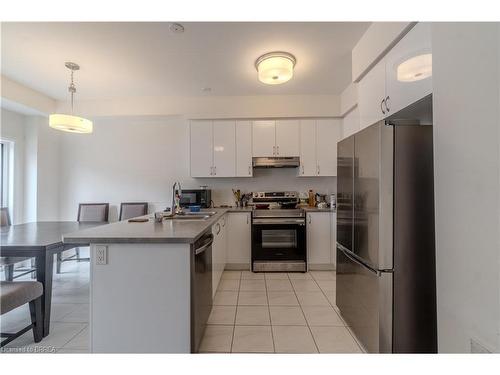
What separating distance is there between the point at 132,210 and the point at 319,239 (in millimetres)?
3026

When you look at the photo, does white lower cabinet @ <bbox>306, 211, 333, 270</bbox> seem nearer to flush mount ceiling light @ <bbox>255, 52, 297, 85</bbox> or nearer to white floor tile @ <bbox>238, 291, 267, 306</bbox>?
white floor tile @ <bbox>238, 291, 267, 306</bbox>

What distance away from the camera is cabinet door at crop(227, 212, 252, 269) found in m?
3.50

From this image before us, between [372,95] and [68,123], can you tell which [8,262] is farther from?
[372,95]

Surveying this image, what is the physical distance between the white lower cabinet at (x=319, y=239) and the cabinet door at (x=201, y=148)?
176 centimetres

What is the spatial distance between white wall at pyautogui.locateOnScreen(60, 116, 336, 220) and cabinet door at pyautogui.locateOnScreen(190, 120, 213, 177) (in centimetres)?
38

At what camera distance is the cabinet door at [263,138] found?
3755mm

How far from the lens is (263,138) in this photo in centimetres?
376

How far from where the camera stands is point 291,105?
3695 mm

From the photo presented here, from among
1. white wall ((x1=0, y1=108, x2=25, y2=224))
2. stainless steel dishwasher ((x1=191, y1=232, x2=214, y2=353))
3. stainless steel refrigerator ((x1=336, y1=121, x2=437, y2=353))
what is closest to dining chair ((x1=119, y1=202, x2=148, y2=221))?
white wall ((x1=0, y1=108, x2=25, y2=224))

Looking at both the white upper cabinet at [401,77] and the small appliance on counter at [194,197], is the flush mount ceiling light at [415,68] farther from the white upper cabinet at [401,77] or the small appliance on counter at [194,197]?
the small appliance on counter at [194,197]
